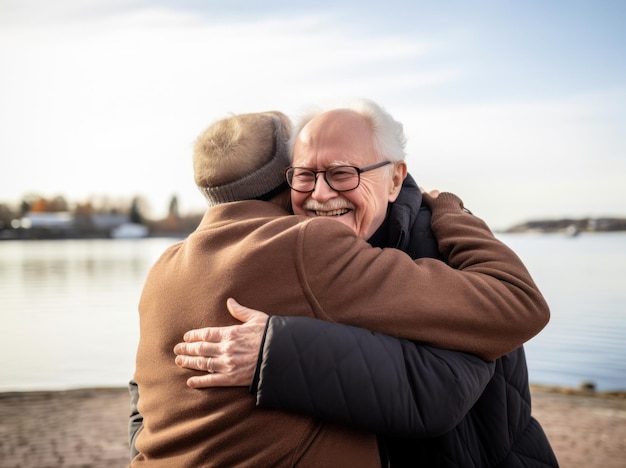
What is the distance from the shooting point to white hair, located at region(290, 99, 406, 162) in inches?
84.7

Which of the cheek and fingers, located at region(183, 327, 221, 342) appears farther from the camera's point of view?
the cheek

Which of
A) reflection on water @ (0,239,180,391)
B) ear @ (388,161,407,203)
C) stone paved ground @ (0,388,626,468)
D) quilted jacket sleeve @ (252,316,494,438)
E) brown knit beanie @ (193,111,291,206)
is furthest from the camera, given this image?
reflection on water @ (0,239,180,391)

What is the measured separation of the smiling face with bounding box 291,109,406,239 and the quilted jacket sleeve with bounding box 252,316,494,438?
55cm

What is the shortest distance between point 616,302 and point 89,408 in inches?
1216

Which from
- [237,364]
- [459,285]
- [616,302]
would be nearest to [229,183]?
[237,364]

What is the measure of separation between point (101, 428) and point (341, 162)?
7883 mm

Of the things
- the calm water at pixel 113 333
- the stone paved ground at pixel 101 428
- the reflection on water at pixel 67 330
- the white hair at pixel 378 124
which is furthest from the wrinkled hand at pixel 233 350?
the reflection on water at pixel 67 330

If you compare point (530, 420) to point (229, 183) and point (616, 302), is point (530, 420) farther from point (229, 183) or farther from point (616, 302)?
point (616, 302)

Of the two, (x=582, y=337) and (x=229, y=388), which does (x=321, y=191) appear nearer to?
(x=229, y=388)

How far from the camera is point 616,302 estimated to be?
3441cm

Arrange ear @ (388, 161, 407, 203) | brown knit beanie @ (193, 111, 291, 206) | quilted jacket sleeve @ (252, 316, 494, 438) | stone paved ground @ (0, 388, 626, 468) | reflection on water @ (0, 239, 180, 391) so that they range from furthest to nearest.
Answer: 1. reflection on water @ (0, 239, 180, 391)
2. stone paved ground @ (0, 388, 626, 468)
3. ear @ (388, 161, 407, 203)
4. brown knit beanie @ (193, 111, 291, 206)
5. quilted jacket sleeve @ (252, 316, 494, 438)

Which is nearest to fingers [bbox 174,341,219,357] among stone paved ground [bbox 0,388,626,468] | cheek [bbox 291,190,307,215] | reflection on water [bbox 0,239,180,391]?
cheek [bbox 291,190,307,215]

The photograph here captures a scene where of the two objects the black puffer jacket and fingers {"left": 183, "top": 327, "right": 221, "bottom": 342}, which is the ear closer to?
the black puffer jacket

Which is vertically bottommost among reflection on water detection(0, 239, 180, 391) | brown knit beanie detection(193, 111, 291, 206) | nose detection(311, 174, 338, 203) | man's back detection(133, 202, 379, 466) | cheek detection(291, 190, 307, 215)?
reflection on water detection(0, 239, 180, 391)
